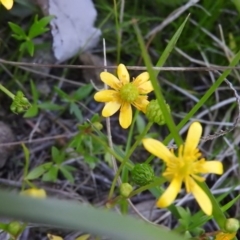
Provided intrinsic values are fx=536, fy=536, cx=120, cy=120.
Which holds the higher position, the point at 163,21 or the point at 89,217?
the point at 163,21

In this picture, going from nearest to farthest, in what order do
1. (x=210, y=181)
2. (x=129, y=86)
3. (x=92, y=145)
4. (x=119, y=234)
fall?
(x=119, y=234), (x=129, y=86), (x=92, y=145), (x=210, y=181)

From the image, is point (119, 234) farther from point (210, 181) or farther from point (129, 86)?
point (210, 181)

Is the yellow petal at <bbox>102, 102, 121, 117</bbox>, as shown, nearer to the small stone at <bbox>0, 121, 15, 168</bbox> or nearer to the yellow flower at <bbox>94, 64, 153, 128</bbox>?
the yellow flower at <bbox>94, 64, 153, 128</bbox>

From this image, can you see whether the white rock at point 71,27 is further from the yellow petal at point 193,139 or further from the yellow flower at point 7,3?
the yellow petal at point 193,139

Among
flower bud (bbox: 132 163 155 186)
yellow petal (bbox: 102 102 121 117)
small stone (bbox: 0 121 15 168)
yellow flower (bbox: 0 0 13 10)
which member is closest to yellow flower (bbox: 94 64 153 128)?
yellow petal (bbox: 102 102 121 117)

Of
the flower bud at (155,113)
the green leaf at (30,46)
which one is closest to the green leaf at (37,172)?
the green leaf at (30,46)

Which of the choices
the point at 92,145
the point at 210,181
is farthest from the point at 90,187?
the point at 210,181

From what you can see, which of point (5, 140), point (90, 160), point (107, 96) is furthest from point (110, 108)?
point (5, 140)
